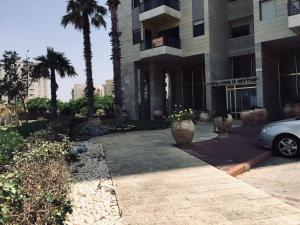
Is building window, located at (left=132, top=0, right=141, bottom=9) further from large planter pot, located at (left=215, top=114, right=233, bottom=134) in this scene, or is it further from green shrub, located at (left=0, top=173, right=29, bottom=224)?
green shrub, located at (left=0, top=173, right=29, bottom=224)

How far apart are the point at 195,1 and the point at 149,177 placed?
2383cm

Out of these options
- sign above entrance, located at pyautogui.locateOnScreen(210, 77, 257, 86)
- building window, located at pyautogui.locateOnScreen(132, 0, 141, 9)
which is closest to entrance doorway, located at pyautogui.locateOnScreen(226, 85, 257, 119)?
sign above entrance, located at pyautogui.locateOnScreen(210, 77, 257, 86)

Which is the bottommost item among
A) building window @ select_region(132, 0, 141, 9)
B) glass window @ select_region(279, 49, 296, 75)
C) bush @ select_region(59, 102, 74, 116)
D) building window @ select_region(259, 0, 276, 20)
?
bush @ select_region(59, 102, 74, 116)

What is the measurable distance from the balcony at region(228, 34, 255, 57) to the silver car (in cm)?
1813

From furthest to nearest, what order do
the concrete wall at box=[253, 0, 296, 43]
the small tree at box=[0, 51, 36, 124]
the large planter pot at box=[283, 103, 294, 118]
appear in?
the small tree at box=[0, 51, 36, 124] < the concrete wall at box=[253, 0, 296, 43] < the large planter pot at box=[283, 103, 294, 118]

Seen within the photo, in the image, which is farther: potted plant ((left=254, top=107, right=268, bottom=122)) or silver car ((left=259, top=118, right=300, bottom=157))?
potted plant ((left=254, top=107, right=268, bottom=122))

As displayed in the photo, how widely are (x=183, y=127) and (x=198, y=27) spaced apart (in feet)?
60.8

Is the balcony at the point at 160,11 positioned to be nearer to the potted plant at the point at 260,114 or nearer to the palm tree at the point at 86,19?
the palm tree at the point at 86,19

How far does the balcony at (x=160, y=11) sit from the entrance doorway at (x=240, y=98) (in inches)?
312

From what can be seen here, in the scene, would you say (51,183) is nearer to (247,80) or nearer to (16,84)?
(247,80)

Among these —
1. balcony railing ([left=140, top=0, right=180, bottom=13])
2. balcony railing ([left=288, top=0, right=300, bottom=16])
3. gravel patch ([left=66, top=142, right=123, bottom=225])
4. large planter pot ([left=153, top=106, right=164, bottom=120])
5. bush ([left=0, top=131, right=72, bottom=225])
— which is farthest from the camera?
large planter pot ([left=153, top=106, right=164, bottom=120])

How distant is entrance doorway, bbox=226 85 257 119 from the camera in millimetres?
25375

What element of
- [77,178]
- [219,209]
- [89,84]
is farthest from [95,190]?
[89,84]

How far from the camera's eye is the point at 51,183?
5.46m
